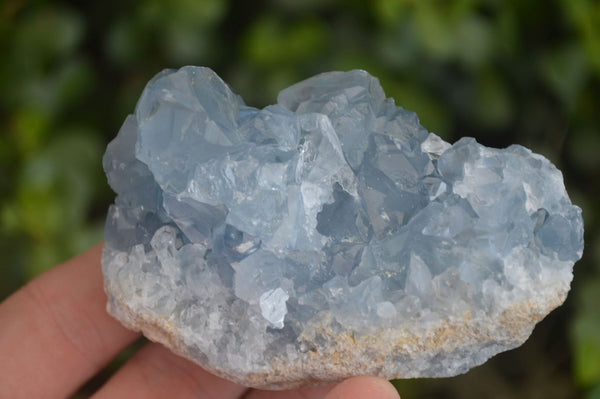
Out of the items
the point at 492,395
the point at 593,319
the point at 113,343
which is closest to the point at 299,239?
the point at 113,343

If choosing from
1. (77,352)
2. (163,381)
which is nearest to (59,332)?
(77,352)

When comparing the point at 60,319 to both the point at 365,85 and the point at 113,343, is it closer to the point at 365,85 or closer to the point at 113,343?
the point at 113,343

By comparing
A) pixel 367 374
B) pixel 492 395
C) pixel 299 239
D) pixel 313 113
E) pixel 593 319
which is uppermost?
pixel 313 113

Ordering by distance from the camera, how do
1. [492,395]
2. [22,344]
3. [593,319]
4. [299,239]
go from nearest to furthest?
[299,239] < [22,344] < [593,319] < [492,395]

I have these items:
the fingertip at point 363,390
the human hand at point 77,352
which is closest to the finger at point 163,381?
the human hand at point 77,352

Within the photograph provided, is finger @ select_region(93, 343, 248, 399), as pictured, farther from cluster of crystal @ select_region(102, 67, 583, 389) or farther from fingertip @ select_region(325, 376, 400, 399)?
fingertip @ select_region(325, 376, 400, 399)

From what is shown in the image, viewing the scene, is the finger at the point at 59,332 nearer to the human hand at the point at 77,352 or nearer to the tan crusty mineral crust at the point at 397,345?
the human hand at the point at 77,352
